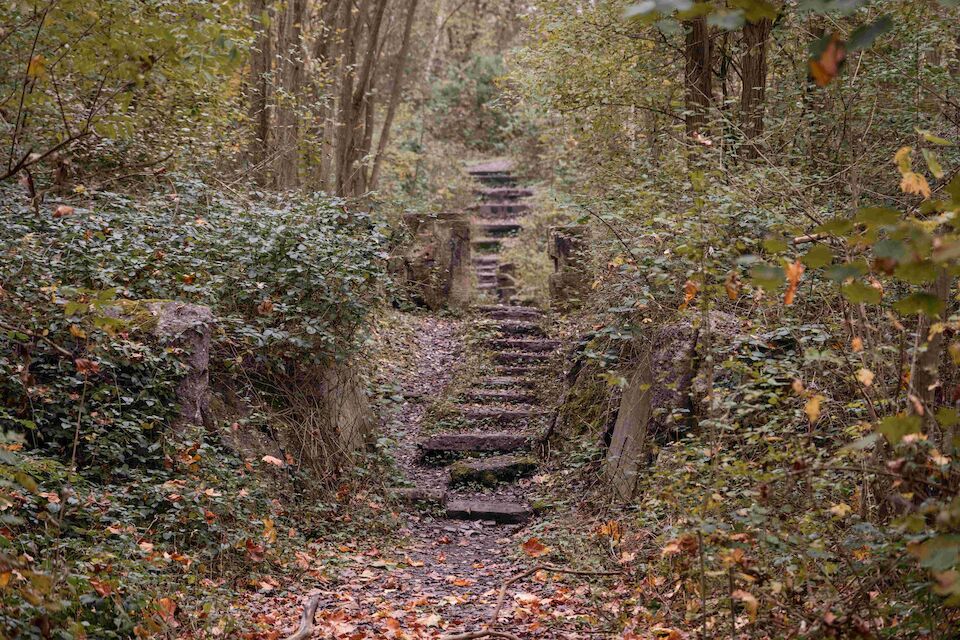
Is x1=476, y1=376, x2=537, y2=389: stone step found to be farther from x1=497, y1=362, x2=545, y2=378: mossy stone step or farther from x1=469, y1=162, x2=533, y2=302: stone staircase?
x1=469, y1=162, x2=533, y2=302: stone staircase

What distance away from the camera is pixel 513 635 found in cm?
422

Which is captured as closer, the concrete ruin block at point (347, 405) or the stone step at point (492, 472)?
the concrete ruin block at point (347, 405)

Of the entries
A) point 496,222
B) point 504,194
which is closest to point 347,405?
point 496,222

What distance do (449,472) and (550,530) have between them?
7.37ft

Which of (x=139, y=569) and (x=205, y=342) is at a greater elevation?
(x=205, y=342)

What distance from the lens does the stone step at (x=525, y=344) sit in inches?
446

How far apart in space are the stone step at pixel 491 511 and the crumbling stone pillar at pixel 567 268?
4.06 metres

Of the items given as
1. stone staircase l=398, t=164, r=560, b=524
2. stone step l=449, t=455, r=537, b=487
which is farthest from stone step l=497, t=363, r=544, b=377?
stone step l=449, t=455, r=537, b=487

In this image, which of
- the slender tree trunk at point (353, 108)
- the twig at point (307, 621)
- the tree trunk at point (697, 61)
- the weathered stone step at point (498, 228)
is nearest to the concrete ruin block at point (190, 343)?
the twig at point (307, 621)

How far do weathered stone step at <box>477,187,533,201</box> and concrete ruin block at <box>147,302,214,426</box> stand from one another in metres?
13.7

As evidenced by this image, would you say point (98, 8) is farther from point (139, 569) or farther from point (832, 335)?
point (832, 335)

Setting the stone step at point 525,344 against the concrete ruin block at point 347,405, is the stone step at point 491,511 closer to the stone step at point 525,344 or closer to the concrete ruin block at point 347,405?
the concrete ruin block at point 347,405

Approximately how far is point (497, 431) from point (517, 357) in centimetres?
194

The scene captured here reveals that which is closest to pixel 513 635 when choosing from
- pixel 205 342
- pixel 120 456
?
pixel 120 456
